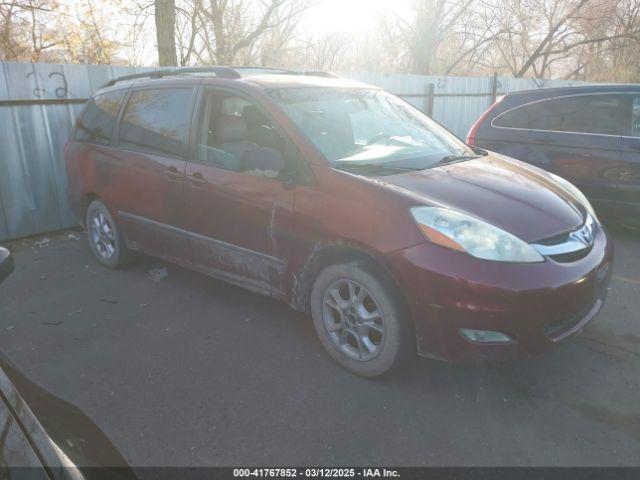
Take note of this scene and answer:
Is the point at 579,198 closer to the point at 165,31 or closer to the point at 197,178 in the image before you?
the point at 197,178

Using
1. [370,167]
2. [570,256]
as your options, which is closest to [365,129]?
[370,167]

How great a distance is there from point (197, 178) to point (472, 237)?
82.3 inches

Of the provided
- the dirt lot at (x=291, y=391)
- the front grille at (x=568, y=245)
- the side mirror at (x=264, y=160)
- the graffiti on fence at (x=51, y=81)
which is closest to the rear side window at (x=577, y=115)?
the dirt lot at (x=291, y=391)

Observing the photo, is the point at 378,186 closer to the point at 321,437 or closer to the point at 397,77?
the point at 321,437

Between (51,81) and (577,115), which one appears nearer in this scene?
(577,115)

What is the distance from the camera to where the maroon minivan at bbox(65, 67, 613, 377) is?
8.74ft

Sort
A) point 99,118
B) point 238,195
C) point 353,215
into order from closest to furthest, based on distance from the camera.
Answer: point 353,215 < point 238,195 < point 99,118

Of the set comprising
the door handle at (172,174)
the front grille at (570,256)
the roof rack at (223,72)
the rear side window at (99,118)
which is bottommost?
the front grille at (570,256)

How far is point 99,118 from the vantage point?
4922 millimetres

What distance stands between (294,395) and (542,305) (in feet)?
4.71

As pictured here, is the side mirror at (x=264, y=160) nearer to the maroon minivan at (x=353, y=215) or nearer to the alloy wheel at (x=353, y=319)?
the maroon minivan at (x=353, y=215)

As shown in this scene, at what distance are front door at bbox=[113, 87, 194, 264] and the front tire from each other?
1.45m

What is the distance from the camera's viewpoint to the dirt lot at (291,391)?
2.49m

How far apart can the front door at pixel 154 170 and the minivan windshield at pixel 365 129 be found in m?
0.99
